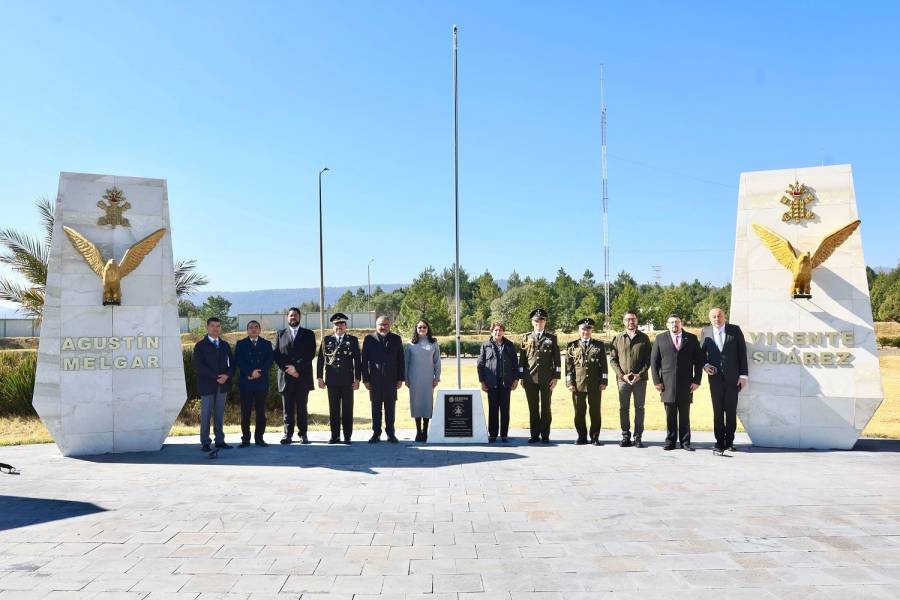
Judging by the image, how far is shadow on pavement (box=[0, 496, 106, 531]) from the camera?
18.4 feet

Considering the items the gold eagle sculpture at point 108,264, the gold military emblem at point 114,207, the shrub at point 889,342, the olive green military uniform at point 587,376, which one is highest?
the gold military emblem at point 114,207

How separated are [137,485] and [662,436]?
24.2 feet

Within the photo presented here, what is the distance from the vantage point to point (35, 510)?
5.93 meters

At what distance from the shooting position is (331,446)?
30.0 feet

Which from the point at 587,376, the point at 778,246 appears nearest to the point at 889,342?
the point at 778,246

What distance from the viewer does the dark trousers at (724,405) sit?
336 inches

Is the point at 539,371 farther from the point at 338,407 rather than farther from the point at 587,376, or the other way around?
the point at 338,407

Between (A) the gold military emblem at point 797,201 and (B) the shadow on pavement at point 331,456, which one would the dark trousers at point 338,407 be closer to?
(B) the shadow on pavement at point 331,456

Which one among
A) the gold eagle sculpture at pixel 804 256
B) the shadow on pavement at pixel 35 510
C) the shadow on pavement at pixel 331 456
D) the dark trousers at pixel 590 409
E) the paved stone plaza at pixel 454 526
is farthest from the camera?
the dark trousers at pixel 590 409

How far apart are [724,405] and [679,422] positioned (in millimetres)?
631

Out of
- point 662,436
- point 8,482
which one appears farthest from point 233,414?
point 662,436

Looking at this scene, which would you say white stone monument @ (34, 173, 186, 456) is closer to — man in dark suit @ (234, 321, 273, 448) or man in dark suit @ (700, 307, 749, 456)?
man in dark suit @ (234, 321, 273, 448)

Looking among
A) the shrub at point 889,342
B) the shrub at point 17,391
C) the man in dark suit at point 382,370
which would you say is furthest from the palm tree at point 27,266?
the shrub at point 889,342

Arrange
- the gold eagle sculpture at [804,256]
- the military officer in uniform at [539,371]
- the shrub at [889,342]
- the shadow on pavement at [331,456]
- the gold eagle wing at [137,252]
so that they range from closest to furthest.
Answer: the shadow on pavement at [331,456] < the gold eagle sculpture at [804,256] < the gold eagle wing at [137,252] < the military officer in uniform at [539,371] < the shrub at [889,342]
